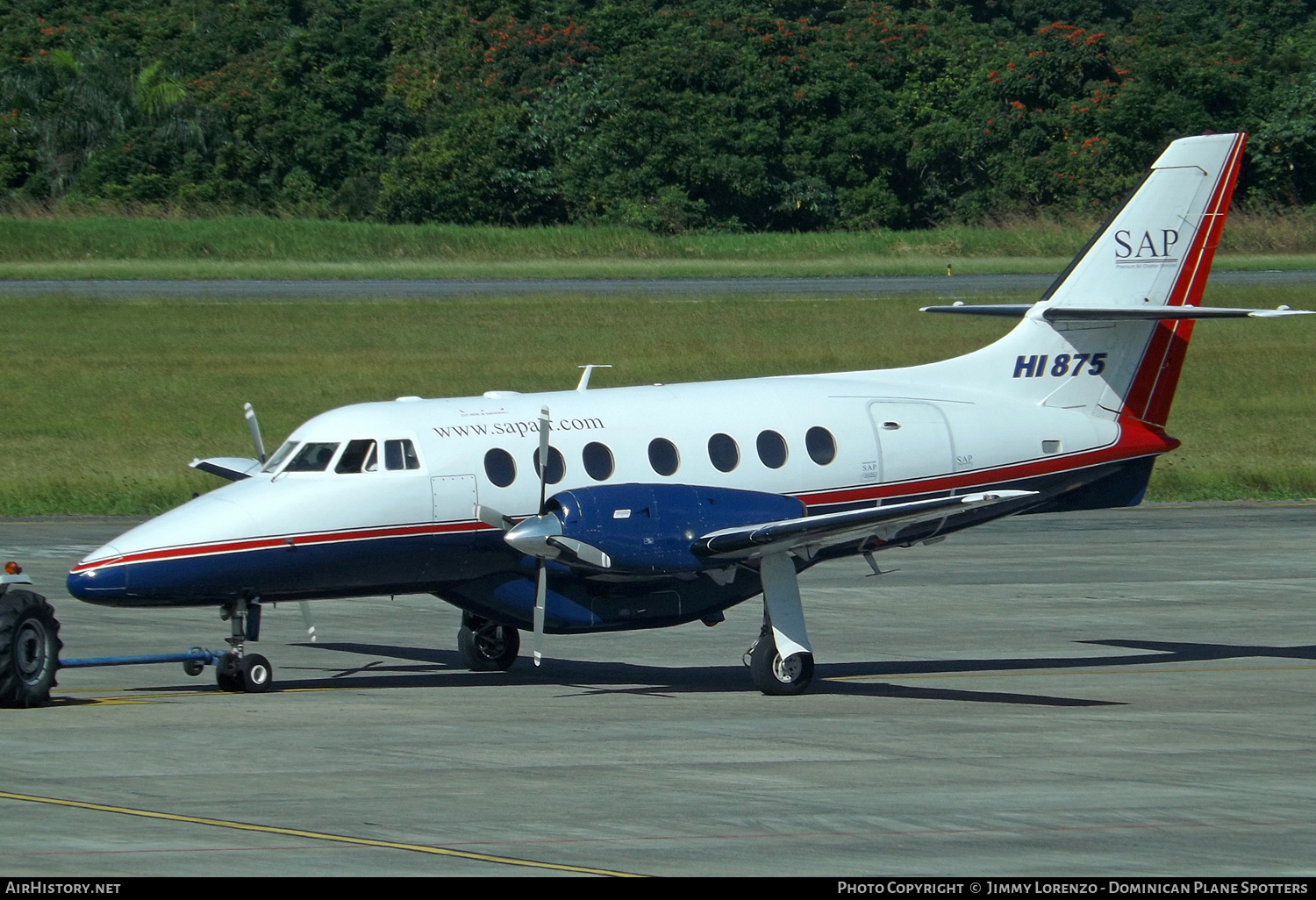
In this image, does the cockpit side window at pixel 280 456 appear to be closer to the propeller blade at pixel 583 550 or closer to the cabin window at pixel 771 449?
the propeller blade at pixel 583 550

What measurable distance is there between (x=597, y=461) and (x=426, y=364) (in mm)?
32270

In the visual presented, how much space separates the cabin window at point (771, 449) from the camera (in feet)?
57.8

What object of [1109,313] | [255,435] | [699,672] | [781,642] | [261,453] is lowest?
Answer: [699,672]

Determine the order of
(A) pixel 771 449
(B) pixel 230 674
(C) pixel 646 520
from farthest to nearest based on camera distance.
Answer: (A) pixel 771 449 < (B) pixel 230 674 < (C) pixel 646 520

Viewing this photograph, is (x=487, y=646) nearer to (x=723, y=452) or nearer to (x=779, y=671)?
(x=723, y=452)

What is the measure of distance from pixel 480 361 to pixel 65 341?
13178 millimetres

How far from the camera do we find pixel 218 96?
252 feet

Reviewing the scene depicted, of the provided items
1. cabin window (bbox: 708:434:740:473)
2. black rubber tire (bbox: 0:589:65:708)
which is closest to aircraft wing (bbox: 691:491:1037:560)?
cabin window (bbox: 708:434:740:473)

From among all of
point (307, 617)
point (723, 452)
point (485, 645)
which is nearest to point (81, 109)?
point (485, 645)

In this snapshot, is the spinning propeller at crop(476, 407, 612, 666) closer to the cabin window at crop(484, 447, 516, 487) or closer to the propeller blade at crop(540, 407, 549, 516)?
the propeller blade at crop(540, 407, 549, 516)

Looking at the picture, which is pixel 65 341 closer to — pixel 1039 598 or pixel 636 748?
pixel 1039 598

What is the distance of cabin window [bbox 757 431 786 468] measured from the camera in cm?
1762

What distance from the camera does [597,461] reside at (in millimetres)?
16922

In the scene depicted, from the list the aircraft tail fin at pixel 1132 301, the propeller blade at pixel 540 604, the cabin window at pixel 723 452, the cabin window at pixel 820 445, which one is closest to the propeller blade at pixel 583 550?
the propeller blade at pixel 540 604
